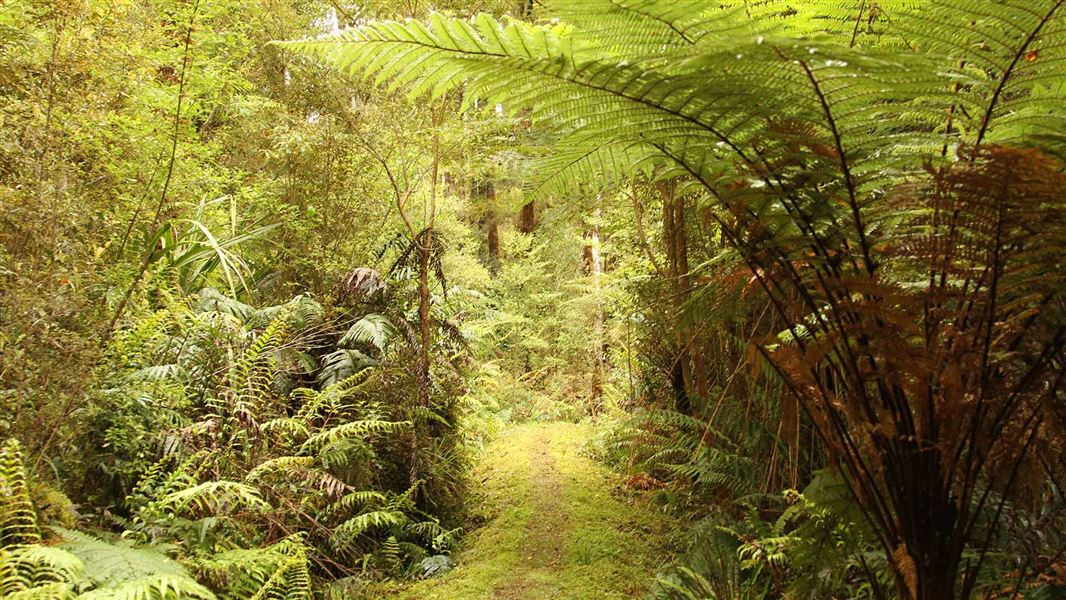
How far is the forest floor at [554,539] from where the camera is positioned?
3.78 metres

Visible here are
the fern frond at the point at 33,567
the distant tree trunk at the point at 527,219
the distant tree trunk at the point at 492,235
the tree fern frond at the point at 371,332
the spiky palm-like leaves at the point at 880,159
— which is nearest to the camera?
the spiky palm-like leaves at the point at 880,159

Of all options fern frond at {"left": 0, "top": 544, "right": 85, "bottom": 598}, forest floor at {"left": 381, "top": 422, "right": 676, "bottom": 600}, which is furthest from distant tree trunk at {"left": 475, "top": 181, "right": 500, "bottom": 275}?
fern frond at {"left": 0, "top": 544, "right": 85, "bottom": 598}

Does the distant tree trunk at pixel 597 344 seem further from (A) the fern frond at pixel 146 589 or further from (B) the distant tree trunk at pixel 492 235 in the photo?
(A) the fern frond at pixel 146 589

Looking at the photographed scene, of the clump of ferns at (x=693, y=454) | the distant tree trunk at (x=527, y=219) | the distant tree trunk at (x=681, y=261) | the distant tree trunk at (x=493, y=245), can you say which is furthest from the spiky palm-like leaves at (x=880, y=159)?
the distant tree trunk at (x=493, y=245)

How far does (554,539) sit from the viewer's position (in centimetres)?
449

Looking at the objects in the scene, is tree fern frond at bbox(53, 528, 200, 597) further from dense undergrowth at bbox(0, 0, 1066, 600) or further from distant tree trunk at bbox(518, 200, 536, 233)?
distant tree trunk at bbox(518, 200, 536, 233)

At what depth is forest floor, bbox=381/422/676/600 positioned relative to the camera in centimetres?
378

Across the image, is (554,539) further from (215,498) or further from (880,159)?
(880,159)

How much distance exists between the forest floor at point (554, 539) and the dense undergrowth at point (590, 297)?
12cm

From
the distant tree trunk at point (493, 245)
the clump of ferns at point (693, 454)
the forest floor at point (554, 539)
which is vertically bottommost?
→ the forest floor at point (554, 539)

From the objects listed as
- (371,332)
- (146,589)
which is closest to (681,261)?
(371,332)

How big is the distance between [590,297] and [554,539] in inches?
121

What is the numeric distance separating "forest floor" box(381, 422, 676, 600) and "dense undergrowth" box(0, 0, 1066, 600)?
124mm

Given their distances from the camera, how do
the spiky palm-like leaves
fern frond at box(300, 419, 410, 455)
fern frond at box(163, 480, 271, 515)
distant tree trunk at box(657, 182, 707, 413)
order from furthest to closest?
distant tree trunk at box(657, 182, 707, 413), fern frond at box(300, 419, 410, 455), fern frond at box(163, 480, 271, 515), the spiky palm-like leaves
